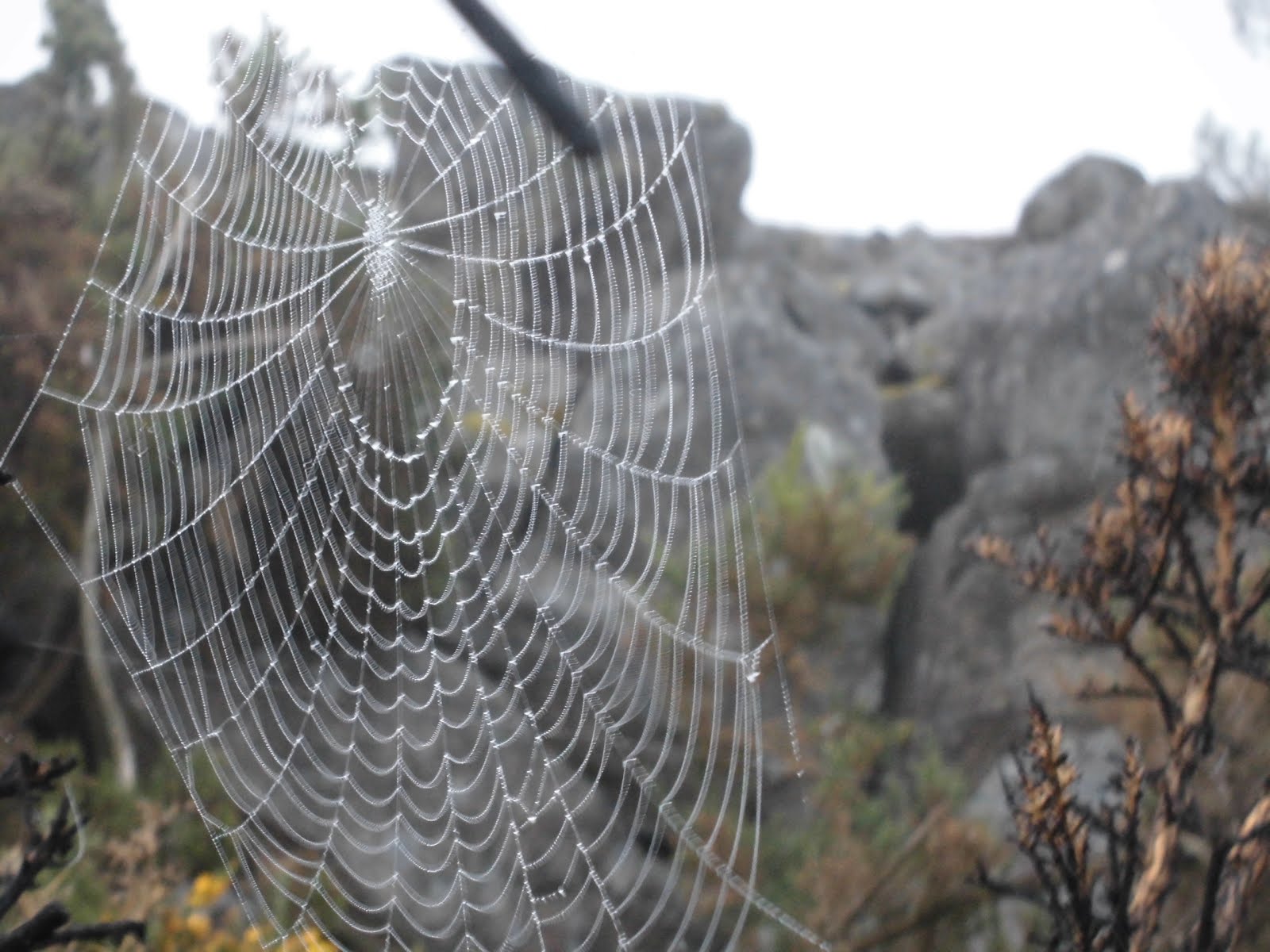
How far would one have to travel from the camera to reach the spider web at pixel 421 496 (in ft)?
8.25

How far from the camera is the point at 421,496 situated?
286 cm

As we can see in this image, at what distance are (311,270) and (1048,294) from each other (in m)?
7.25

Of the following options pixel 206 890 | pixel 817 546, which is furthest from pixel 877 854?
pixel 206 890

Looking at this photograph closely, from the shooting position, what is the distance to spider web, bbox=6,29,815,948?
2.52m

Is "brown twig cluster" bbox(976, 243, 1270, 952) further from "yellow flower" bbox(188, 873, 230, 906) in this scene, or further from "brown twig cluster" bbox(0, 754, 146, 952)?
"yellow flower" bbox(188, 873, 230, 906)

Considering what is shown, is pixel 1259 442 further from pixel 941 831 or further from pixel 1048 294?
pixel 1048 294

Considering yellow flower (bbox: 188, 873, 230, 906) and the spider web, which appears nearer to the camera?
the spider web

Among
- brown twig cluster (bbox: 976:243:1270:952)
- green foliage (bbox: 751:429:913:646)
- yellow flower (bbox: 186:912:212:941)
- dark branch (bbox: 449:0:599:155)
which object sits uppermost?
dark branch (bbox: 449:0:599:155)

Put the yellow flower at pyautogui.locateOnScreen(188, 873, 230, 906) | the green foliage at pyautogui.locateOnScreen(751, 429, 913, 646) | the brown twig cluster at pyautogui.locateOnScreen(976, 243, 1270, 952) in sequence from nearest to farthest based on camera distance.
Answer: the brown twig cluster at pyautogui.locateOnScreen(976, 243, 1270, 952) < the yellow flower at pyautogui.locateOnScreen(188, 873, 230, 906) < the green foliage at pyautogui.locateOnScreen(751, 429, 913, 646)

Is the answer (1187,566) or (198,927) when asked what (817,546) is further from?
(1187,566)

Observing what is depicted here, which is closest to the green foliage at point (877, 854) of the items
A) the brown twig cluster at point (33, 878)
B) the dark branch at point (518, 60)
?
the brown twig cluster at point (33, 878)

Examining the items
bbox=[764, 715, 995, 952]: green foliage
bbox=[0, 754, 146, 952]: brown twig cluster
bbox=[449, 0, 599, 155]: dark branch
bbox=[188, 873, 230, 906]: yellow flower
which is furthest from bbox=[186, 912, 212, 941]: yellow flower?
bbox=[449, 0, 599, 155]: dark branch

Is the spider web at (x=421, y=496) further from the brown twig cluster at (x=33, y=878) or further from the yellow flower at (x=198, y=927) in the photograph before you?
the brown twig cluster at (x=33, y=878)

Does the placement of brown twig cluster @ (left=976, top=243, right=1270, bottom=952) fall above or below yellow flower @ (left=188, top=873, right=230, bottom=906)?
above
